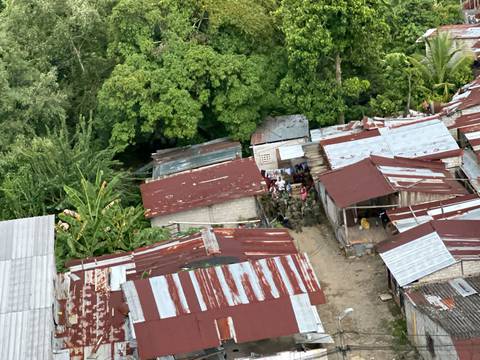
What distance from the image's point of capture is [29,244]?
58.5 ft

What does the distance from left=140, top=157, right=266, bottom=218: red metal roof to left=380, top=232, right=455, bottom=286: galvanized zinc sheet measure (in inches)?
220

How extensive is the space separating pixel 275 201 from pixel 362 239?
3717 millimetres

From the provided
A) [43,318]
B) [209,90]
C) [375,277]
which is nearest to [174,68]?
[209,90]

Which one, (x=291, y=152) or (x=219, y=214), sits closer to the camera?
(x=219, y=214)

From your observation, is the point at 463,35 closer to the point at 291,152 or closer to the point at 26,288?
the point at 291,152

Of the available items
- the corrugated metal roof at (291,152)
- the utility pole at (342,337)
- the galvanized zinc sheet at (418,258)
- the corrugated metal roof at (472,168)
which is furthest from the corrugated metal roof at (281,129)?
the utility pole at (342,337)

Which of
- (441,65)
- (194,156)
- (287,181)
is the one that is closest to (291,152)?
(287,181)

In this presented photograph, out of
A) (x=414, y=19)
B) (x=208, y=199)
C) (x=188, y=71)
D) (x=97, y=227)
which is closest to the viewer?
(x=97, y=227)

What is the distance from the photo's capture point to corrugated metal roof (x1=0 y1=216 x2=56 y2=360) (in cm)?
1521

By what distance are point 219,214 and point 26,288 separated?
827cm

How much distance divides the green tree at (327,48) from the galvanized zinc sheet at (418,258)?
8636 millimetres

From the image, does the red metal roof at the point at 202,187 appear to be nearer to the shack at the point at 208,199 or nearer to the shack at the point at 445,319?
the shack at the point at 208,199

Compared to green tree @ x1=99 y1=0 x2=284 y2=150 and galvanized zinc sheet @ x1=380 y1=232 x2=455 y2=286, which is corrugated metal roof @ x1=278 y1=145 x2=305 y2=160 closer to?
green tree @ x1=99 y1=0 x2=284 y2=150

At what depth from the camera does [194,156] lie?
2716 centimetres
